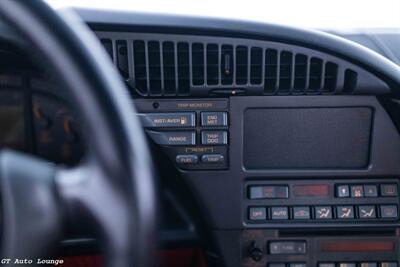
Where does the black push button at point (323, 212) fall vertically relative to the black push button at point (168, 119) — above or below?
below

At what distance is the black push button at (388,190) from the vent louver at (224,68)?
34 centimetres

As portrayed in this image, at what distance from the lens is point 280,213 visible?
1.97 metres

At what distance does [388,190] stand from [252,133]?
0.49 meters

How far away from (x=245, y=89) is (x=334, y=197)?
458 millimetres

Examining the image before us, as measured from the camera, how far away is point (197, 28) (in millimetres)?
1806

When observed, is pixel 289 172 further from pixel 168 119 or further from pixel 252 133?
pixel 168 119

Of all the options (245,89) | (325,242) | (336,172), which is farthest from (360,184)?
(245,89)

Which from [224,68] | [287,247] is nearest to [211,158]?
[224,68]

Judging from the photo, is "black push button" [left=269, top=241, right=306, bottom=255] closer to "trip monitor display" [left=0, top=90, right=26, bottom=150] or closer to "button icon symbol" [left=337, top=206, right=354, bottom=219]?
"button icon symbol" [left=337, top=206, right=354, bottom=219]

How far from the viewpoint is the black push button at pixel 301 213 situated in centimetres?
196

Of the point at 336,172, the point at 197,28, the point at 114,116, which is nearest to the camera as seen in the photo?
the point at 114,116

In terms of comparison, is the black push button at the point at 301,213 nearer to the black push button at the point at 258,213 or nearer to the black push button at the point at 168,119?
the black push button at the point at 258,213

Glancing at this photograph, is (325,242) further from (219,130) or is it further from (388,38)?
(388,38)

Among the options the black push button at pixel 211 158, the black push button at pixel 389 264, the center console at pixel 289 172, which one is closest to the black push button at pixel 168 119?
the center console at pixel 289 172
